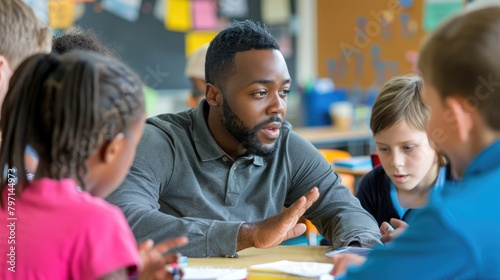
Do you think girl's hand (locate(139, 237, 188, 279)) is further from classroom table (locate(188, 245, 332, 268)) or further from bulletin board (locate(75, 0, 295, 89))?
bulletin board (locate(75, 0, 295, 89))

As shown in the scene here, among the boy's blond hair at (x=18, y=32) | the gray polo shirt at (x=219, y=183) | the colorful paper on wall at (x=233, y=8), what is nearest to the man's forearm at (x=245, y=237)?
the gray polo shirt at (x=219, y=183)

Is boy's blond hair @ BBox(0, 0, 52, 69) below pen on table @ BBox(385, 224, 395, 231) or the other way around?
the other way around

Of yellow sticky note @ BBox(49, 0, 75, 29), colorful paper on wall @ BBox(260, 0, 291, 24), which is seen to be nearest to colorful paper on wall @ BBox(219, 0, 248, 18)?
colorful paper on wall @ BBox(260, 0, 291, 24)

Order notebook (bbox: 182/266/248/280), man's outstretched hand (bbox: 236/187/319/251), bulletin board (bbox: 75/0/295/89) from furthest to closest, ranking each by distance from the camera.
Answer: bulletin board (bbox: 75/0/295/89) < man's outstretched hand (bbox: 236/187/319/251) < notebook (bbox: 182/266/248/280)

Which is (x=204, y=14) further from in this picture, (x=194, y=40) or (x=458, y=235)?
(x=458, y=235)

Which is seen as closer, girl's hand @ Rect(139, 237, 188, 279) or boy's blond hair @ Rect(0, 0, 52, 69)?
girl's hand @ Rect(139, 237, 188, 279)

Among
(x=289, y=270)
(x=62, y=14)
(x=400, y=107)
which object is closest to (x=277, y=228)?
(x=289, y=270)

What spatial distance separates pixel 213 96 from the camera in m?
2.20

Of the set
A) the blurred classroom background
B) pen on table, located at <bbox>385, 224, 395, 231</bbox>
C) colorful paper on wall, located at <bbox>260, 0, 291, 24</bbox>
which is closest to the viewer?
pen on table, located at <bbox>385, 224, 395, 231</bbox>

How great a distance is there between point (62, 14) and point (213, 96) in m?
2.75

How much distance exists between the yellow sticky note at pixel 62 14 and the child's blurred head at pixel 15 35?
3.13 meters

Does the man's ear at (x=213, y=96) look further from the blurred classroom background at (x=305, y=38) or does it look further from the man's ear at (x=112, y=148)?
the blurred classroom background at (x=305, y=38)

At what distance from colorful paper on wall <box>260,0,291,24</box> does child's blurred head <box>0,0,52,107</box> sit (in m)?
4.38

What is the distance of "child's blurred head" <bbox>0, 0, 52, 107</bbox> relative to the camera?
1.53 metres
